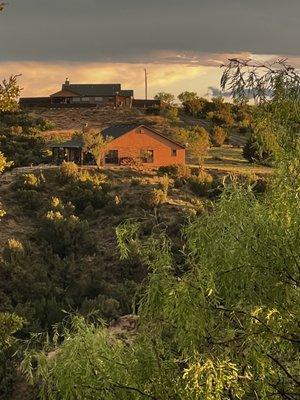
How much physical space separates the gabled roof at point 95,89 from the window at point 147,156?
52.1m

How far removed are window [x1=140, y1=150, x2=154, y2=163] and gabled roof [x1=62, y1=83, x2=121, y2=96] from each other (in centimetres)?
5205

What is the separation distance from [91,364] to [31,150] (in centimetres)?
6925

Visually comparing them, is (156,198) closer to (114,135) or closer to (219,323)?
(114,135)

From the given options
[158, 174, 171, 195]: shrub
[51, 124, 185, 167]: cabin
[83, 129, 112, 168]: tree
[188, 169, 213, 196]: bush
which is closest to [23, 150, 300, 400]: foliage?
[158, 174, 171, 195]: shrub

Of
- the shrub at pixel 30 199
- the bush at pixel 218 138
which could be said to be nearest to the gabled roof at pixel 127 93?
the bush at pixel 218 138

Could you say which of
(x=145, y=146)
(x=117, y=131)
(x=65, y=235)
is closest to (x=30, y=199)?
(x=65, y=235)

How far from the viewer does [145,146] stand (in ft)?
221

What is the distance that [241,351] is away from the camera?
22.7 ft

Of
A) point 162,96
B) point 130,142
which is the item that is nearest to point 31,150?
point 130,142

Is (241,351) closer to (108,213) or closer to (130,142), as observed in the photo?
(108,213)

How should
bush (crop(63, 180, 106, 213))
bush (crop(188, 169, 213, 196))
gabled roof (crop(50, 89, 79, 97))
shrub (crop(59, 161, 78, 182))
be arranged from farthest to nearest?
1. gabled roof (crop(50, 89, 79, 97))
2. bush (crop(188, 169, 213, 196))
3. shrub (crop(59, 161, 78, 182))
4. bush (crop(63, 180, 106, 213))

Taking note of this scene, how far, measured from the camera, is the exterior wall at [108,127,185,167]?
67500 millimetres

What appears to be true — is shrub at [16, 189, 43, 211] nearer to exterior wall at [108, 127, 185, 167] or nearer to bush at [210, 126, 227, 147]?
exterior wall at [108, 127, 185, 167]

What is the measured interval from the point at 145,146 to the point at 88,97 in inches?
2173
